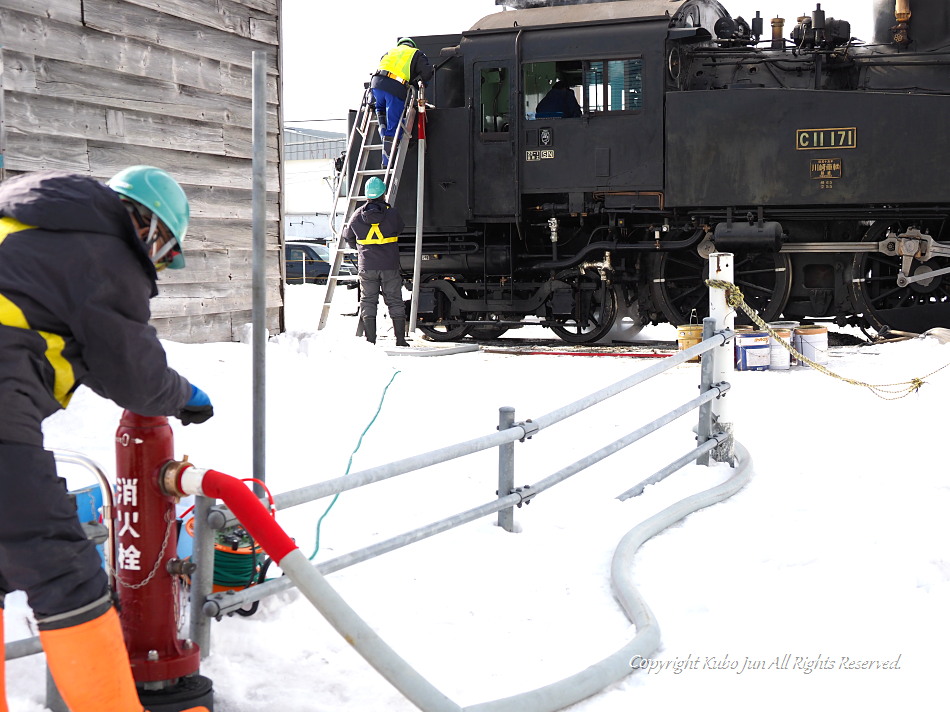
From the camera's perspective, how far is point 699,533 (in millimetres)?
4859

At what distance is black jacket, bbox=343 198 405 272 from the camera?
1131 cm

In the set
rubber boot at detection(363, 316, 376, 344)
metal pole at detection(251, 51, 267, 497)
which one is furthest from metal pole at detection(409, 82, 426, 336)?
metal pole at detection(251, 51, 267, 497)

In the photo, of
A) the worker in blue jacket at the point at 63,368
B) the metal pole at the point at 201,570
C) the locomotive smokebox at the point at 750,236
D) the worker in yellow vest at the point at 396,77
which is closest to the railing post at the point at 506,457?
the metal pole at the point at 201,570

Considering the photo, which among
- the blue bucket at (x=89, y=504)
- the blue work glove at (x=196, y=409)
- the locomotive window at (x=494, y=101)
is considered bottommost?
the blue bucket at (x=89, y=504)

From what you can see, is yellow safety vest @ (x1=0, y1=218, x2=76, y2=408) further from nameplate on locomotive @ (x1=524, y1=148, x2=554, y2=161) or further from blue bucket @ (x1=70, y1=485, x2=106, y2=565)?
nameplate on locomotive @ (x1=524, y1=148, x2=554, y2=161)

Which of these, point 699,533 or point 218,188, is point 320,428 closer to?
point 218,188

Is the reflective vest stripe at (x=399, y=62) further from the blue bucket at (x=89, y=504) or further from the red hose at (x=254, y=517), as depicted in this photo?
the red hose at (x=254, y=517)

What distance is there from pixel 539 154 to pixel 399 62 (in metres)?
1.85

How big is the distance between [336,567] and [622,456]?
141 inches

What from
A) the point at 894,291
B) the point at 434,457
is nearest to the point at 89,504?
the point at 434,457

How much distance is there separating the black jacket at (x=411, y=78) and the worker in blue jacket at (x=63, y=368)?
9101mm

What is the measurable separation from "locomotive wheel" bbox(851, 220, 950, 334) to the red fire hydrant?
9312mm

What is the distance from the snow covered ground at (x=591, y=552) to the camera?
3.35 meters

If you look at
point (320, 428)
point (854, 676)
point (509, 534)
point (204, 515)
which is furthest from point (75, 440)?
point (854, 676)
